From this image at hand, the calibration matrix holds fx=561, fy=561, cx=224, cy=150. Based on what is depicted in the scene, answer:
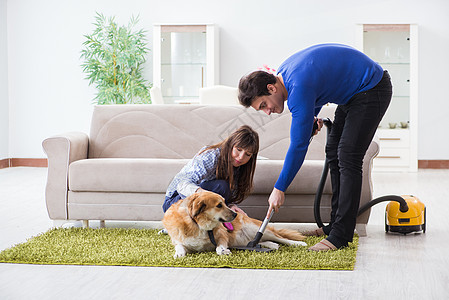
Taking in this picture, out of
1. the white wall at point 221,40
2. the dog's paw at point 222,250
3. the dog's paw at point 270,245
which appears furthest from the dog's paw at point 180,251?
the white wall at point 221,40

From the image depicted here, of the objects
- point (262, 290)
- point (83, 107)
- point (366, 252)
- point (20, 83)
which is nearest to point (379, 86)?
point (366, 252)

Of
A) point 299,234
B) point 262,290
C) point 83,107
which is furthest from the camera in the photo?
point 83,107

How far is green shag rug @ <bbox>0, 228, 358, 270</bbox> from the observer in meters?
2.41

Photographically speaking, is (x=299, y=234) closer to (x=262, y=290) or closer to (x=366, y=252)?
(x=366, y=252)

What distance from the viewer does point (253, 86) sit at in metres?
2.40

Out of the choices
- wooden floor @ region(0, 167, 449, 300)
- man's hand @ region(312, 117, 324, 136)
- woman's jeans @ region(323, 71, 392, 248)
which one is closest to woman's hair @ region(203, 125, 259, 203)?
man's hand @ region(312, 117, 324, 136)

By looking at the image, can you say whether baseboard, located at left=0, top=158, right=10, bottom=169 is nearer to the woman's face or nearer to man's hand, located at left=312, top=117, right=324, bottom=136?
the woman's face

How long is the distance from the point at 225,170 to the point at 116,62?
4.36 metres

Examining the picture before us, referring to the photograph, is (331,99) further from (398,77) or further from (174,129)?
(398,77)

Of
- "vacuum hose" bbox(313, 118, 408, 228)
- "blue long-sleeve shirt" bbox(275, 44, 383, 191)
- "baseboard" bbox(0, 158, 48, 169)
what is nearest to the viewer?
"blue long-sleeve shirt" bbox(275, 44, 383, 191)

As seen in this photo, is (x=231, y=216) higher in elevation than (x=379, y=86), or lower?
lower

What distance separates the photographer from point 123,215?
3.23 metres

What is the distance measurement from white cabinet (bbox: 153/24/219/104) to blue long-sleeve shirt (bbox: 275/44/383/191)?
4.22 m

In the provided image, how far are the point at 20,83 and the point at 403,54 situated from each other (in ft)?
15.9
